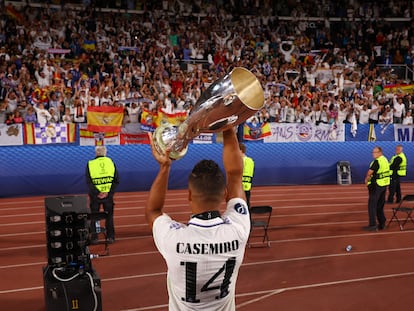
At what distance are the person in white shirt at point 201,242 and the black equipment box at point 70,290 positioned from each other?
10.3 ft

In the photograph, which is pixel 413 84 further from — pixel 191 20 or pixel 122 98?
pixel 122 98

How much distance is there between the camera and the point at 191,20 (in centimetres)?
2270

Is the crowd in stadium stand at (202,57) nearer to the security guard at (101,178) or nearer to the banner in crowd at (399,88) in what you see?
the banner in crowd at (399,88)

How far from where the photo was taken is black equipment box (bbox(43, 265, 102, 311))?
205 inches

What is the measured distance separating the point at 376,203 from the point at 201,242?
27.9ft

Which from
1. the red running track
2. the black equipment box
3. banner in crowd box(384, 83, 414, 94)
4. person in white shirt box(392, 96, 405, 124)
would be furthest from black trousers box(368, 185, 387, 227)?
banner in crowd box(384, 83, 414, 94)

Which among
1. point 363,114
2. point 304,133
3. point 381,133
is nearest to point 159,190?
point 304,133

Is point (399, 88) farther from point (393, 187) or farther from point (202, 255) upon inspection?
point (202, 255)

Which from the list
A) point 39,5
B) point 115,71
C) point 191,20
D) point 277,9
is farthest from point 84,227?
point 277,9

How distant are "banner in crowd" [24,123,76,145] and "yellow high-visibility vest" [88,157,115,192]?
5165 mm

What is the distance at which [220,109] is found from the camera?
2.48 m

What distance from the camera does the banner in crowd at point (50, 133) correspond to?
513 inches

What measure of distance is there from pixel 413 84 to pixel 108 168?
16.5 meters

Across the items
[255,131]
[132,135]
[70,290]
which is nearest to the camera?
[70,290]
